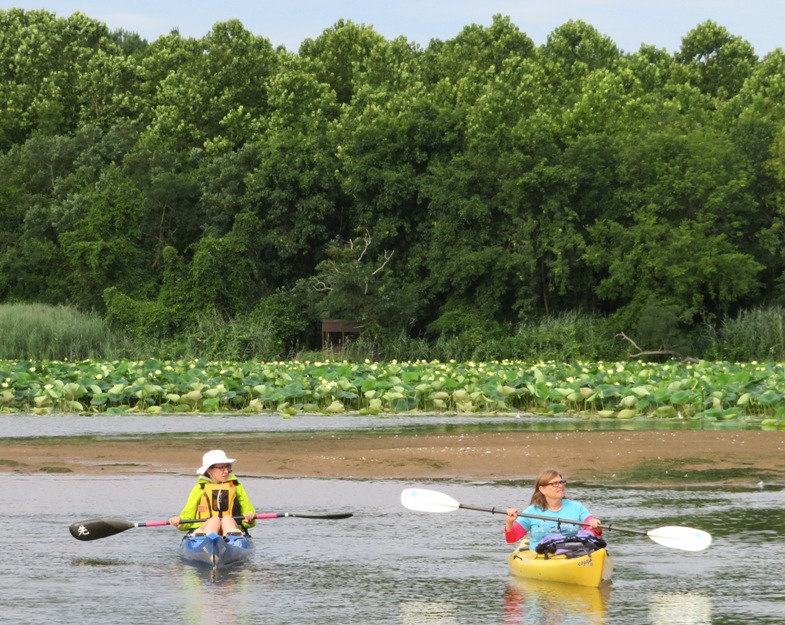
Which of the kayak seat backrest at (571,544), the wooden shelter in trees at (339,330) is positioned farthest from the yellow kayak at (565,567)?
the wooden shelter in trees at (339,330)

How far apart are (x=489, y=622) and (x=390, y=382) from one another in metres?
18.9

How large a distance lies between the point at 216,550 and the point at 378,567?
1440mm

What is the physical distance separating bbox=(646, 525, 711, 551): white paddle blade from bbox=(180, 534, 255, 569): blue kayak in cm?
361

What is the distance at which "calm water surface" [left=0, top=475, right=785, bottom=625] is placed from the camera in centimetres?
1157

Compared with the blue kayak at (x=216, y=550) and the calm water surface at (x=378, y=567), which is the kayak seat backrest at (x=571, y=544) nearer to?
the calm water surface at (x=378, y=567)

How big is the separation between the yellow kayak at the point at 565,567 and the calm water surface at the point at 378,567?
11cm

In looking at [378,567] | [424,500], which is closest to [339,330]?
[424,500]

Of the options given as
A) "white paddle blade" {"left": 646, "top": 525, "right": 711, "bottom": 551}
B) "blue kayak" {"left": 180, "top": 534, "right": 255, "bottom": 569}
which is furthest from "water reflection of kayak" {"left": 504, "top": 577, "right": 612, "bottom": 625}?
"blue kayak" {"left": 180, "top": 534, "right": 255, "bottom": 569}

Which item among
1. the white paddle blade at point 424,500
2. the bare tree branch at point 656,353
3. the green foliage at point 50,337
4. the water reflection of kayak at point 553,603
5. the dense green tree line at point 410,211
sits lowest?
the water reflection of kayak at point 553,603

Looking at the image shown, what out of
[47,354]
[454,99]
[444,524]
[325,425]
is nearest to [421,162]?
[454,99]

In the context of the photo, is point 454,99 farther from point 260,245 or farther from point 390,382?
point 390,382

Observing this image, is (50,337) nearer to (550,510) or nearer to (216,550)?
(216,550)

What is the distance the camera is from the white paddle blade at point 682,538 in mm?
13023

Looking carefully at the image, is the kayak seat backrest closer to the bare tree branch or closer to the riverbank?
the riverbank
